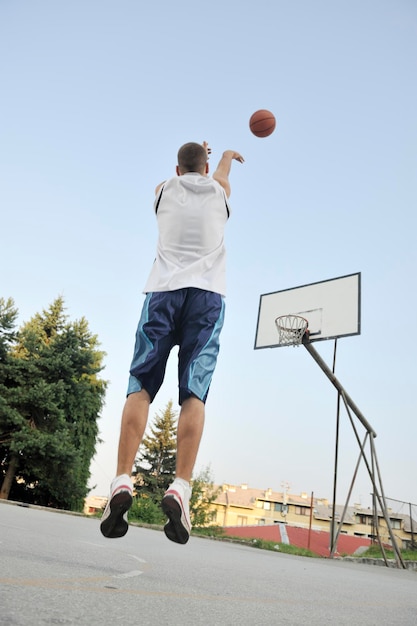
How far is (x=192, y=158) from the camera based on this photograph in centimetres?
306

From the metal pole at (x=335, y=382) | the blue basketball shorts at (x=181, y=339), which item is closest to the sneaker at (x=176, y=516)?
the blue basketball shorts at (x=181, y=339)

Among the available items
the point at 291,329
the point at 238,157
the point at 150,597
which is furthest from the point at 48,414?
the point at 150,597

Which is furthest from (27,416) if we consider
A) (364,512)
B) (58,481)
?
(364,512)

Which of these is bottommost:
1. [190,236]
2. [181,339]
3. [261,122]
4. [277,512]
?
[181,339]

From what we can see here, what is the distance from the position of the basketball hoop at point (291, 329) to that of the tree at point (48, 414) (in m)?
13.5

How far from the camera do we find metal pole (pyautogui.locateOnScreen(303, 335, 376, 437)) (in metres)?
12.4

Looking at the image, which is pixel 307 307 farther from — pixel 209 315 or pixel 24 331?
pixel 24 331

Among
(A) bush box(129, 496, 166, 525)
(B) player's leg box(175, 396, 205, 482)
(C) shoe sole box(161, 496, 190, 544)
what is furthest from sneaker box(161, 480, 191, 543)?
(A) bush box(129, 496, 166, 525)

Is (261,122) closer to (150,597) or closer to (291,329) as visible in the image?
(150,597)

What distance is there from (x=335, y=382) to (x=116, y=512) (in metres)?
11.5

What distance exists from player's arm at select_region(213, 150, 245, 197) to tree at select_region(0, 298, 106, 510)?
21005mm

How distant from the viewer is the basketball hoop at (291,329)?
41.7 ft

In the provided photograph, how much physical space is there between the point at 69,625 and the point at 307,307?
12.4m

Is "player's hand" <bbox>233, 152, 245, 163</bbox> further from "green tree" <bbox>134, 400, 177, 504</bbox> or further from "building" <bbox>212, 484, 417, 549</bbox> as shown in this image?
"building" <bbox>212, 484, 417, 549</bbox>
